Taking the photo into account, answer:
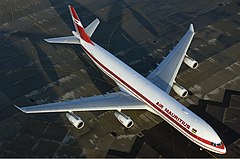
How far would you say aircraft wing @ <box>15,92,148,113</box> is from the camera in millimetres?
42188

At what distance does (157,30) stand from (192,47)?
7677 millimetres

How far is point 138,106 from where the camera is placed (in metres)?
43.0

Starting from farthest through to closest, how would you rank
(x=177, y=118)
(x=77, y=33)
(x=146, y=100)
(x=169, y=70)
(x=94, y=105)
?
(x=77, y=33) < (x=169, y=70) < (x=94, y=105) < (x=146, y=100) < (x=177, y=118)

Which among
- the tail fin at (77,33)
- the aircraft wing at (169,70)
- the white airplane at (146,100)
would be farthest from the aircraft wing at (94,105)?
the tail fin at (77,33)

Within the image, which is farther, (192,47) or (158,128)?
(192,47)

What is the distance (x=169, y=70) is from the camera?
4816 cm

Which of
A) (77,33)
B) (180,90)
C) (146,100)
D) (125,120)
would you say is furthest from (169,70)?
(77,33)

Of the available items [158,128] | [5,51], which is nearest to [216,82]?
[158,128]

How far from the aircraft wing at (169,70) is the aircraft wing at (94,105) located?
4493mm

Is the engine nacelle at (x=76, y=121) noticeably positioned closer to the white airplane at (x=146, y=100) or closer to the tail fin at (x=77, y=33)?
the white airplane at (x=146, y=100)

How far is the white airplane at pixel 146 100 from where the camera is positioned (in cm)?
3772

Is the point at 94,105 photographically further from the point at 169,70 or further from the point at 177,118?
the point at 169,70

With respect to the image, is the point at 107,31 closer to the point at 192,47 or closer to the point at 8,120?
the point at 192,47

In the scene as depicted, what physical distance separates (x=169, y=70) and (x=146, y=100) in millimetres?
7948
